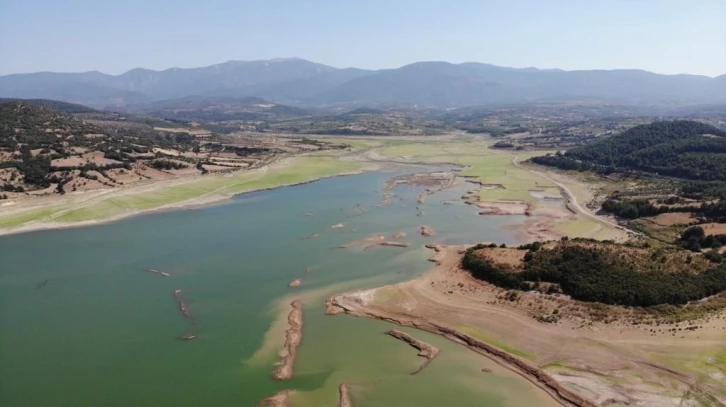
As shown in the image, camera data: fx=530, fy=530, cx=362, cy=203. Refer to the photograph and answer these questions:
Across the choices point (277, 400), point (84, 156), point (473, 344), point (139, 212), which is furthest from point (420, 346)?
point (84, 156)

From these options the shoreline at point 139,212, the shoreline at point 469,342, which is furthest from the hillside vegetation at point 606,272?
the shoreline at point 139,212

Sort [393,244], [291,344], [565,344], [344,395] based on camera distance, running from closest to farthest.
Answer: [344,395] < [565,344] < [291,344] < [393,244]

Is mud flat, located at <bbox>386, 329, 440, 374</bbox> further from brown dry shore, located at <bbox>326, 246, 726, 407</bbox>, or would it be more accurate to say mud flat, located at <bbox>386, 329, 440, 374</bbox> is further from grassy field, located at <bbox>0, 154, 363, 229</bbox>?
grassy field, located at <bbox>0, 154, 363, 229</bbox>

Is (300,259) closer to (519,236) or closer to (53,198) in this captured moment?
(519,236)

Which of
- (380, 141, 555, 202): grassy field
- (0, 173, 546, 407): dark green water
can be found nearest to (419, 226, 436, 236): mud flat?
(0, 173, 546, 407): dark green water

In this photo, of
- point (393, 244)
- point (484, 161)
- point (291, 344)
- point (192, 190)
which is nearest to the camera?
point (291, 344)

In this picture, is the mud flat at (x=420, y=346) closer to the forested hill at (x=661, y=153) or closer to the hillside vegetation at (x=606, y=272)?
the hillside vegetation at (x=606, y=272)

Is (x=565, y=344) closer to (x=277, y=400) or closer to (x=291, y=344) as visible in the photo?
(x=291, y=344)
